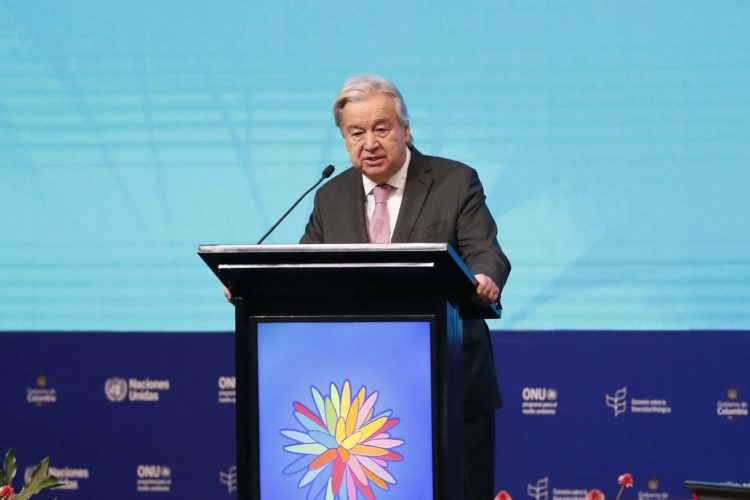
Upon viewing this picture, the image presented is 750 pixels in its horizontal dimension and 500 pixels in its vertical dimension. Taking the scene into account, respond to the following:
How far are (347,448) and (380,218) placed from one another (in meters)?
0.84

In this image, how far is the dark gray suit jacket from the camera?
2.90m

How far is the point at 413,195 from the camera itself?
9.71ft

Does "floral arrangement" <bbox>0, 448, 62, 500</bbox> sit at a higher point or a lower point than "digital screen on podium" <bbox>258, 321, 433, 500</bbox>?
lower

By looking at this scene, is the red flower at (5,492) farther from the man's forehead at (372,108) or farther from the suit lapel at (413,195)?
the man's forehead at (372,108)

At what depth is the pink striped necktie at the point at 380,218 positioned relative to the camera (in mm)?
2941

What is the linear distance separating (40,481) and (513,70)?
2531 millimetres

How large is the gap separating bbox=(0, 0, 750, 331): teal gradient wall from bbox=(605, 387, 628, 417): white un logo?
0.91 feet

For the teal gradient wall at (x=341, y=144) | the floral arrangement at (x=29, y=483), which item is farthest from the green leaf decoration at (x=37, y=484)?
the teal gradient wall at (x=341, y=144)

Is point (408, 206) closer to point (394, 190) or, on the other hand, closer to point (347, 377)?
point (394, 190)

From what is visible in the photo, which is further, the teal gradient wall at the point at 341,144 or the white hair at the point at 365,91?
the teal gradient wall at the point at 341,144

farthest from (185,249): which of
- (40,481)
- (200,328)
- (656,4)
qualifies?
(656,4)

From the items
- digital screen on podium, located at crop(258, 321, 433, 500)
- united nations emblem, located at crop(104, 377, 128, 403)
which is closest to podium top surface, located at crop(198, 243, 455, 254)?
digital screen on podium, located at crop(258, 321, 433, 500)

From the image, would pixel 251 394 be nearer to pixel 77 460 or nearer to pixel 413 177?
A: pixel 413 177

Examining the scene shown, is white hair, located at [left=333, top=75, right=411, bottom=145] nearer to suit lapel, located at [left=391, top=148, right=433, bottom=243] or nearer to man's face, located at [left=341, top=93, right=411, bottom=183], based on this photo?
man's face, located at [left=341, top=93, right=411, bottom=183]
